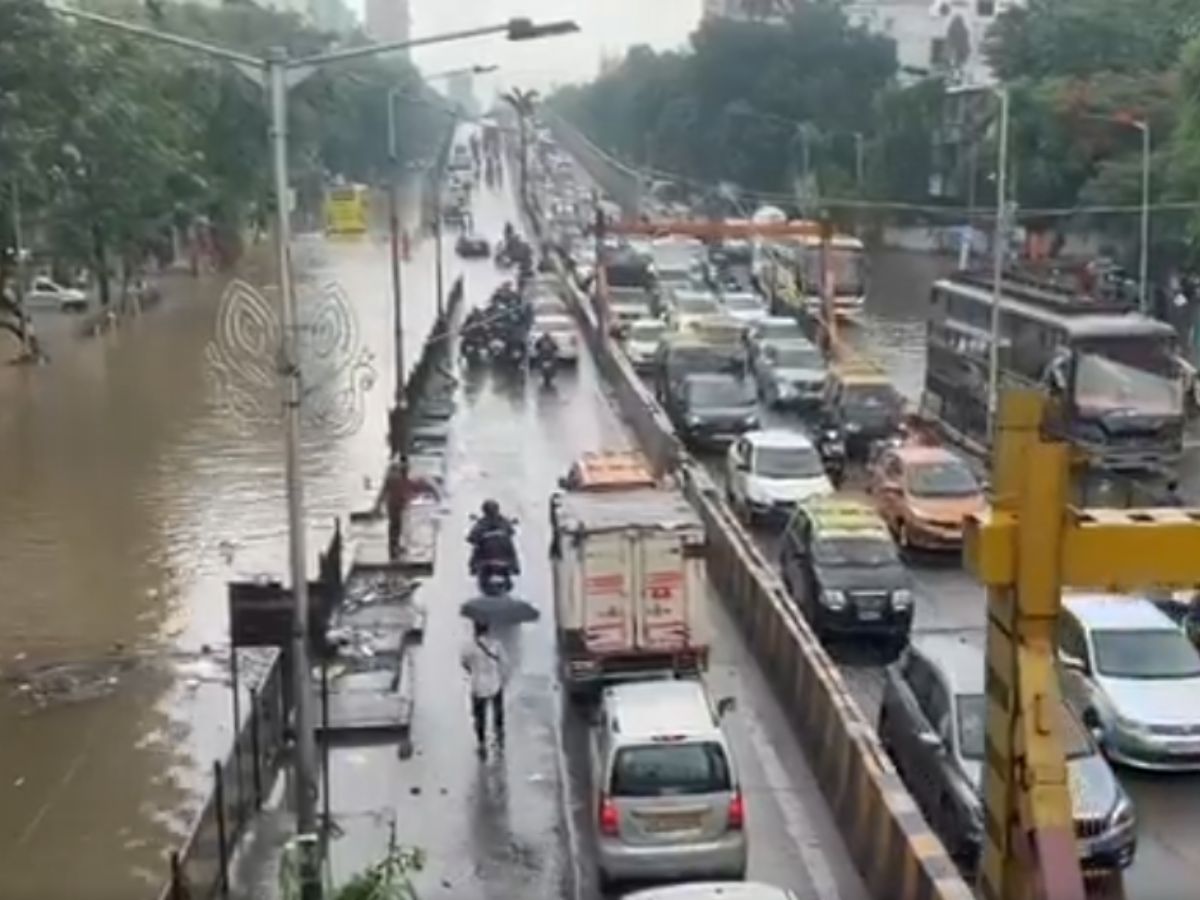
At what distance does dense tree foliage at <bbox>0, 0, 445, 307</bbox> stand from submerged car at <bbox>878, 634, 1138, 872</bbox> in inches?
363

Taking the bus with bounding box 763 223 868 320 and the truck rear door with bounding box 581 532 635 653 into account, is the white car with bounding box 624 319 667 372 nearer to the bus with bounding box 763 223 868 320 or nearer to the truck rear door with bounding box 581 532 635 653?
the bus with bounding box 763 223 868 320

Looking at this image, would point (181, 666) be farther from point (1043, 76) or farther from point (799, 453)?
point (1043, 76)

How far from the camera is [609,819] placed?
46.9 feet

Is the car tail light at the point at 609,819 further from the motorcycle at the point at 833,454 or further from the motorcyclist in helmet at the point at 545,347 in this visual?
the motorcyclist in helmet at the point at 545,347

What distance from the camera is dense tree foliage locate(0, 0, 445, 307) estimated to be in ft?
144

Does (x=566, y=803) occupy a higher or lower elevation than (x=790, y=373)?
lower

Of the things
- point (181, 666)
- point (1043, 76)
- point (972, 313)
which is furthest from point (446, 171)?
point (181, 666)

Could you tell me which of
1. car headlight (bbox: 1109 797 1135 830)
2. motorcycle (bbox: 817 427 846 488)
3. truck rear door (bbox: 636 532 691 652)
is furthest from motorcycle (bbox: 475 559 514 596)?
motorcycle (bbox: 817 427 846 488)

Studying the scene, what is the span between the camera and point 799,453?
2873cm

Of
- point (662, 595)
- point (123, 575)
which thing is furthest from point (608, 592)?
point (123, 575)

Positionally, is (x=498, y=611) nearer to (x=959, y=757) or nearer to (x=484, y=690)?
(x=484, y=690)

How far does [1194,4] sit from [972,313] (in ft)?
120

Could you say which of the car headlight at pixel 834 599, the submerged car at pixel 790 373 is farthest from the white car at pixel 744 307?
the car headlight at pixel 834 599

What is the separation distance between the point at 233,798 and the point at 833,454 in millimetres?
18764
